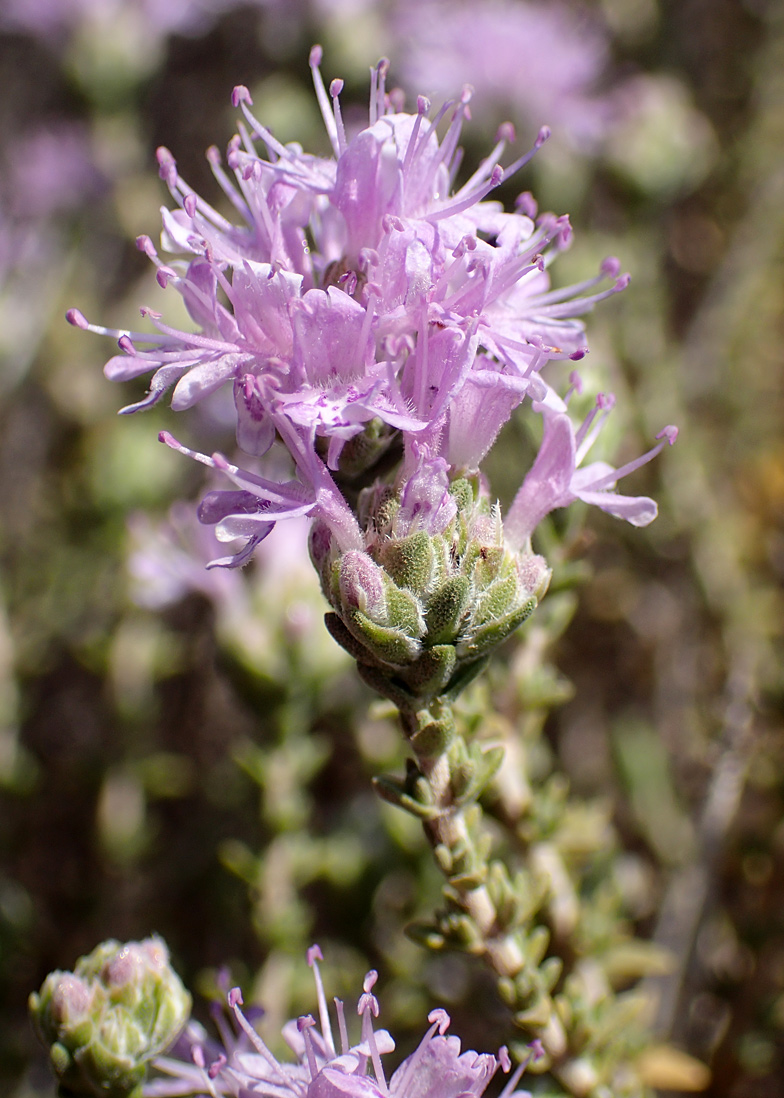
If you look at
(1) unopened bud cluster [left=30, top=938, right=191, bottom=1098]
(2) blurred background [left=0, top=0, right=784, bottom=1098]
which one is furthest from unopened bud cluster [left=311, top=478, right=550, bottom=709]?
(1) unopened bud cluster [left=30, top=938, right=191, bottom=1098]

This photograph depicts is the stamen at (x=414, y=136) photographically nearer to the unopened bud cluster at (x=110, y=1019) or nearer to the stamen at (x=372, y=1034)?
the stamen at (x=372, y=1034)

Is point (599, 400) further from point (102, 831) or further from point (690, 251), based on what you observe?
point (690, 251)

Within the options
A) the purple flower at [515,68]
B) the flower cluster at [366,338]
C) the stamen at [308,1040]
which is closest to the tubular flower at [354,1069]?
the stamen at [308,1040]

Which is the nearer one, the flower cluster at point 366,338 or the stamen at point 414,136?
the flower cluster at point 366,338

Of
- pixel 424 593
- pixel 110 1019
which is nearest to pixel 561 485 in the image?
pixel 424 593

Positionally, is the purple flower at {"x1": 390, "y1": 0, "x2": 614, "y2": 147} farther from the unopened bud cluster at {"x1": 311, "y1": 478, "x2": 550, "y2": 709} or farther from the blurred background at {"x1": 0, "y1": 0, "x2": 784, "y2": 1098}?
the unopened bud cluster at {"x1": 311, "y1": 478, "x2": 550, "y2": 709}
